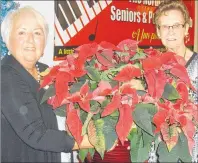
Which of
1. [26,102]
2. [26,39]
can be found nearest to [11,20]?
[26,39]

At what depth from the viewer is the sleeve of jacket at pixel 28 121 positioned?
77 centimetres

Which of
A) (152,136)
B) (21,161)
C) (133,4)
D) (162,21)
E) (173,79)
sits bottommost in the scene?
(21,161)

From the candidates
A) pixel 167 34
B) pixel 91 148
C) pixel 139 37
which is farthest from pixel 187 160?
pixel 139 37

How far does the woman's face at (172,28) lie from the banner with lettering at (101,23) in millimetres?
79

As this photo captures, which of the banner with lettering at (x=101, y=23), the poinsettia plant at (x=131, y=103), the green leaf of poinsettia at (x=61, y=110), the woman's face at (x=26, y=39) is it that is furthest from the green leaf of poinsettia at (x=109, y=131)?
the banner with lettering at (x=101, y=23)

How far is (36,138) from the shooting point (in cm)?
78

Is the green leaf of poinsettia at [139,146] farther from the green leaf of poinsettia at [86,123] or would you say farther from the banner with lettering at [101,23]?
the banner with lettering at [101,23]

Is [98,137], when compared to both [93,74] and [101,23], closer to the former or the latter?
[93,74]

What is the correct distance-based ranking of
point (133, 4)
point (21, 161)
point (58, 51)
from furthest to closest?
1. point (133, 4)
2. point (58, 51)
3. point (21, 161)

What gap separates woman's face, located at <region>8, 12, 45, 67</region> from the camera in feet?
3.18

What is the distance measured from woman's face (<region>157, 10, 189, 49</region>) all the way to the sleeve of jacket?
2.13 ft

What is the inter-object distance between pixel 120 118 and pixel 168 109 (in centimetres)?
11

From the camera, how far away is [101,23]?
1.32m

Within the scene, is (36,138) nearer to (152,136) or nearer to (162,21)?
(152,136)
